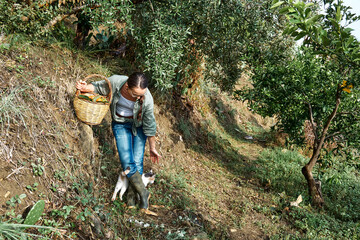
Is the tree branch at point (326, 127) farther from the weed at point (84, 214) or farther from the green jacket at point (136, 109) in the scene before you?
the weed at point (84, 214)

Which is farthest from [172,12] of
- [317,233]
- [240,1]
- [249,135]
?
[249,135]

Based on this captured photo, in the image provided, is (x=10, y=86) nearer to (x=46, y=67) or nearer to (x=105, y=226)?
(x=46, y=67)

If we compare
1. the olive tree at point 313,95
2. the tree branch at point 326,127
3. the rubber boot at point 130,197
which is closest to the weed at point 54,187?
the rubber boot at point 130,197

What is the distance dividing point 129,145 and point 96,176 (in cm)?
81

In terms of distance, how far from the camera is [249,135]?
428 inches

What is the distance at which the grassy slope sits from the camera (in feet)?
10.6

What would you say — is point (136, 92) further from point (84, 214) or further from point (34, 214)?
point (34, 214)

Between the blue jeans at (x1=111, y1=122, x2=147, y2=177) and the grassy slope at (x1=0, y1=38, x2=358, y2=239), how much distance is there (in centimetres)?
56

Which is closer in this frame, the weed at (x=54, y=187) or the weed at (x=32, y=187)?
the weed at (x=32, y=187)

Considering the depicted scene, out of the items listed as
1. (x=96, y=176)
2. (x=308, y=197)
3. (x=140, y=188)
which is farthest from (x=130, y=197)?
(x=308, y=197)

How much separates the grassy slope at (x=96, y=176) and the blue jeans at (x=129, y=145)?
559 millimetres

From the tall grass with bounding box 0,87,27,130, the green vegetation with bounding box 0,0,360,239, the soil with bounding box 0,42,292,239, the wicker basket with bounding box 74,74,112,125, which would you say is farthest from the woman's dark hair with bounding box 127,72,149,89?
the tall grass with bounding box 0,87,27,130

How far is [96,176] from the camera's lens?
4152 mm

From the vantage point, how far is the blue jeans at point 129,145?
376 cm
